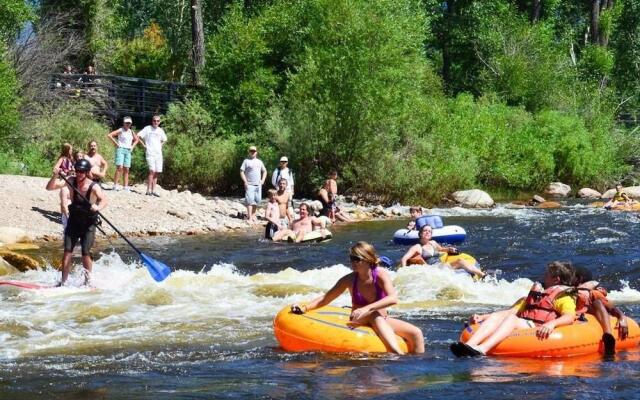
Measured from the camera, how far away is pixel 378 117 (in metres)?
24.9

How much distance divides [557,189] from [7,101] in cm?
1705

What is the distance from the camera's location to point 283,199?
18.7 metres

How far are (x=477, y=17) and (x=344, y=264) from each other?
27.4 m

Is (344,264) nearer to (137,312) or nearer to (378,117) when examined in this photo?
(137,312)

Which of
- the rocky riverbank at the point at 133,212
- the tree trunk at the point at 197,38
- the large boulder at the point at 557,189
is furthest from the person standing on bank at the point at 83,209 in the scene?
the large boulder at the point at 557,189

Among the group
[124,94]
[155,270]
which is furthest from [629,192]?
[155,270]

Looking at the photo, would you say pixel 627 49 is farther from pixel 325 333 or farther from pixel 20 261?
pixel 325 333

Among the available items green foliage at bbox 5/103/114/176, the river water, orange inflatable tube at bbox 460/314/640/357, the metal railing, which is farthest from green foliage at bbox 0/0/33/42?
orange inflatable tube at bbox 460/314/640/357

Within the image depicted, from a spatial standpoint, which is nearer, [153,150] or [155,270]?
[155,270]

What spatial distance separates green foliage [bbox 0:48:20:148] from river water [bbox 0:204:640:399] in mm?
6558

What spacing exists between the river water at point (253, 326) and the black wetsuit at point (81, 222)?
641mm

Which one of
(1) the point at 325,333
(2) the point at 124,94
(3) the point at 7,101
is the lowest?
(1) the point at 325,333

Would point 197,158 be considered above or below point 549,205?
above

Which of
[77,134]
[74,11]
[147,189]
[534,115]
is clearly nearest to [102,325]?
[147,189]
